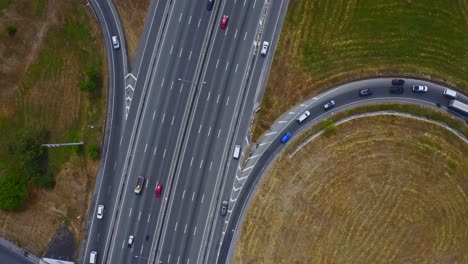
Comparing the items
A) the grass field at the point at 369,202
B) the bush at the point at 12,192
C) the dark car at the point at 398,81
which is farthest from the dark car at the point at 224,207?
the dark car at the point at 398,81

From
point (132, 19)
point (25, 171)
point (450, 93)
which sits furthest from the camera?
point (132, 19)

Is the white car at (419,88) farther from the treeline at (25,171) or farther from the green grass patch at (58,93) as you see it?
the treeline at (25,171)

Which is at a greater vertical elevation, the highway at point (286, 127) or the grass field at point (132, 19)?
the grass field at point (132, 19)

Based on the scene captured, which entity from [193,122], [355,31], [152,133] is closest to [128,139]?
[152,133]

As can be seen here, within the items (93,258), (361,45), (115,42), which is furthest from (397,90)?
(93,258)

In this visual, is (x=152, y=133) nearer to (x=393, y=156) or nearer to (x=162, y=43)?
(x=162, y=43)

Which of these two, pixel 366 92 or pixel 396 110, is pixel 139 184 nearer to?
pixel 366 92

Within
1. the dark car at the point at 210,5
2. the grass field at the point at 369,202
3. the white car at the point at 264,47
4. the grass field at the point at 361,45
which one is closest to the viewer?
the grass field at the point at 369,202
